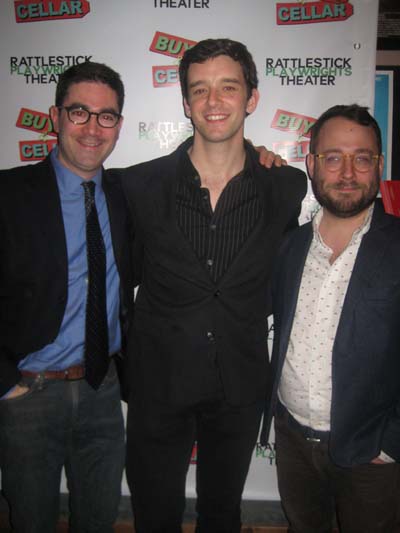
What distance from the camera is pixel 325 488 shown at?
5.33 ft

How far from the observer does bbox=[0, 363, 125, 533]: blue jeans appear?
59.4 inches

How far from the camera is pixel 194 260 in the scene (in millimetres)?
1493

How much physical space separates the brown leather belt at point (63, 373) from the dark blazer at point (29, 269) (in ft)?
0.31

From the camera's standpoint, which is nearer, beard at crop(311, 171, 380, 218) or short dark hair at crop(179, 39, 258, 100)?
beard at crop(311, 171, 380, 218)

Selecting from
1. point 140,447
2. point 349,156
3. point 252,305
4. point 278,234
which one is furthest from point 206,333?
point 349,156

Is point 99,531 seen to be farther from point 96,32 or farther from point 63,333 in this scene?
point 96,32

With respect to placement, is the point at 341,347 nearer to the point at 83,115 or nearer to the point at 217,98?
the point at 217,98

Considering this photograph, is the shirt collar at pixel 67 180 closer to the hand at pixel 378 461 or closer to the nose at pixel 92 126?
the nose at pixel 92 126

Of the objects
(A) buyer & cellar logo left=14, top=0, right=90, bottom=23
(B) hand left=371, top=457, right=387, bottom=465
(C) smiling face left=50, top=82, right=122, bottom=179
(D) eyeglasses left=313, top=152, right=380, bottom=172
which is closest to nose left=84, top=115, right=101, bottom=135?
(C) smiling face left=50, top=82, right=122, bottom=179

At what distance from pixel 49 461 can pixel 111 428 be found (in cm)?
30

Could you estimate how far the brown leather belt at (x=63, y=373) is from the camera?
1.54m

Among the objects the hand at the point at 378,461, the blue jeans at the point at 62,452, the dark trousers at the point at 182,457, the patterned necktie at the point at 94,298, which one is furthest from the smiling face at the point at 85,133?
the hand at the point at 378,461

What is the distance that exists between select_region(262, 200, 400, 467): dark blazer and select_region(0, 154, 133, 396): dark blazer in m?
1.17

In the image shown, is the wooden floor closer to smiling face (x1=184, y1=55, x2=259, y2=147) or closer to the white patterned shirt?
the white patterned shirt
